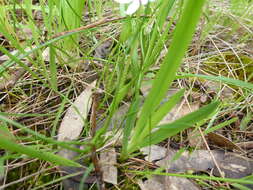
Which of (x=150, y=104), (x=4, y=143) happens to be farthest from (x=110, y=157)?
(x=4, y=143)

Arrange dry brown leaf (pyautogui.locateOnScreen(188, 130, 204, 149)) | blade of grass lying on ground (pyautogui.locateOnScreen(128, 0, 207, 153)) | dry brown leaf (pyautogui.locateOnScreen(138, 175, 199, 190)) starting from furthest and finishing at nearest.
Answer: dry brown leaf (pyautogui.locateOnScreen(188, 130, 204, 149)) → dry brown leaf (pyautogui.locateOnScreen(138, 175, 199, 190)) → blade of grass lying on ground (pyautogui.locateOnScreen(128, 0, 207, 153))

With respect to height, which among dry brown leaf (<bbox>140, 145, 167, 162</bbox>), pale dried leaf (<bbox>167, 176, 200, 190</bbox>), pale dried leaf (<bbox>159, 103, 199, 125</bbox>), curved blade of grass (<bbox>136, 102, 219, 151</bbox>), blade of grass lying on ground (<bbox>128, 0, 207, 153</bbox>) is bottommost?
pale dried leaf (<bbox>167, 176, 200, 190</bbox>)

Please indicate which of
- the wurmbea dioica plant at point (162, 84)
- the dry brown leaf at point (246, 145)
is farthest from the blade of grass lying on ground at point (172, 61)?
the dry brown leaf at point (246, 145)

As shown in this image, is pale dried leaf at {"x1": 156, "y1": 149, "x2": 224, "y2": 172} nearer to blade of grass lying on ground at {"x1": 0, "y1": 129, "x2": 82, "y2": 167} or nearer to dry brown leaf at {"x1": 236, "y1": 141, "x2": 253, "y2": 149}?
dry brown leaf at {"x1": 236, "y1": 141, "x2": 253, "y2": 149}

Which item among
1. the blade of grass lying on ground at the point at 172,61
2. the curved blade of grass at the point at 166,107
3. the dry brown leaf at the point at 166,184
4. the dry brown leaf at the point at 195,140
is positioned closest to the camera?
the blade of grass lying on ground at the point at 172,61

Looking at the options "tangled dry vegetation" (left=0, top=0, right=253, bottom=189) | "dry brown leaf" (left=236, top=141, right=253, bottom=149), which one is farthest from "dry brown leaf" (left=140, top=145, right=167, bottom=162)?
"dry brown leaf" (left=236, top=141, right=253, bottom=149)

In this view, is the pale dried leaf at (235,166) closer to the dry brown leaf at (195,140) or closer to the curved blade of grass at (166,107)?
the dry brown leaf at (195,140)
